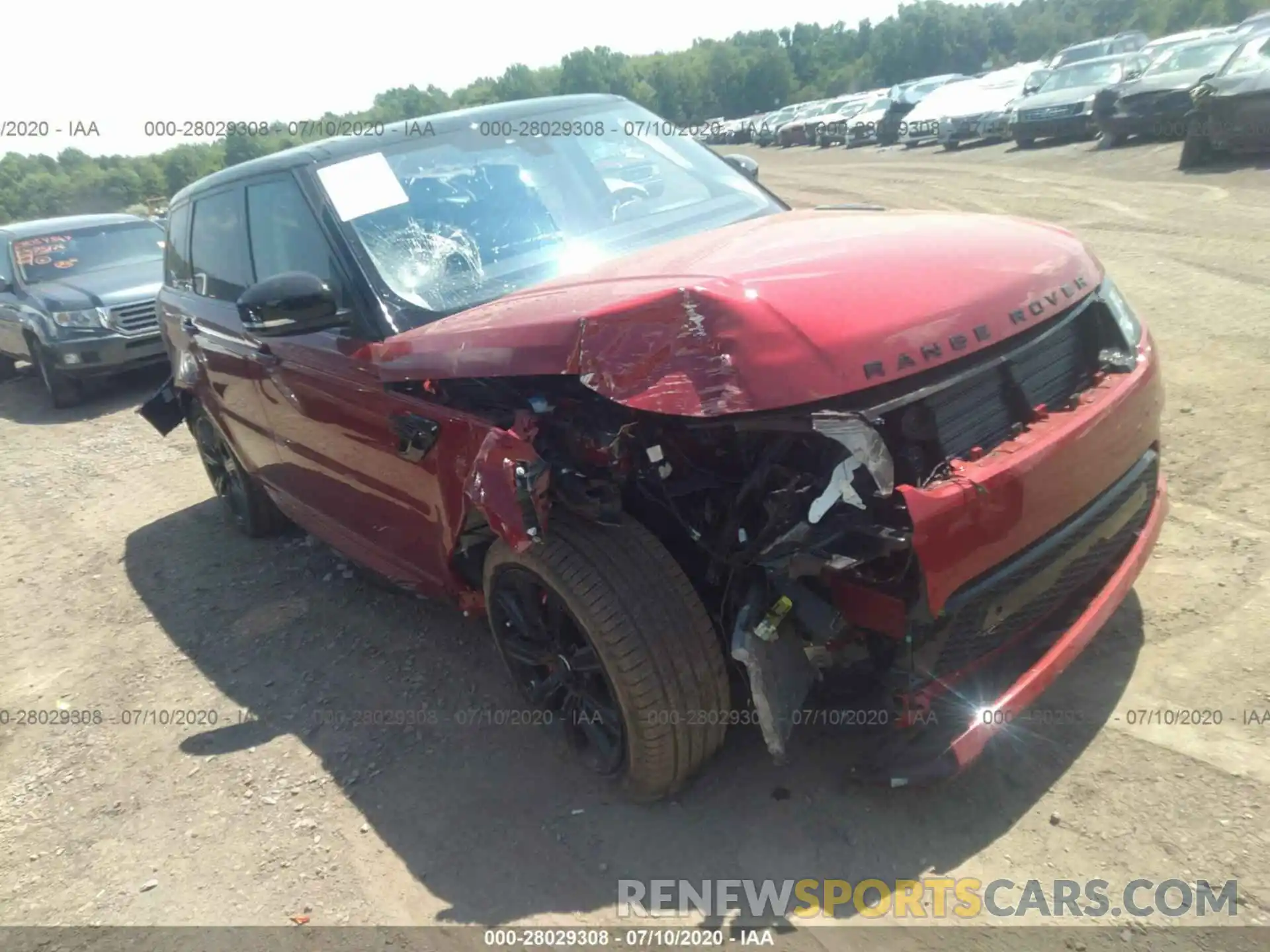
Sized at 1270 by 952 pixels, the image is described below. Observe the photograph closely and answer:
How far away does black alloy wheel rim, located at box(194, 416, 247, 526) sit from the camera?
549 cm

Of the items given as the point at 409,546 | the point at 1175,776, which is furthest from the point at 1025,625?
the point at 409,546

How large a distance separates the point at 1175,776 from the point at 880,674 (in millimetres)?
869

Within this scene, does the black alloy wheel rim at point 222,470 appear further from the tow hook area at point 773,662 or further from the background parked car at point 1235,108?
the background parked car at point 1235,108

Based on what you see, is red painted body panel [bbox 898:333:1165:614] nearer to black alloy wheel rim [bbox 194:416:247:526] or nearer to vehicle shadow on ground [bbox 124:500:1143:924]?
vehicle shadow on ground [bbox 124:500:1143:924]

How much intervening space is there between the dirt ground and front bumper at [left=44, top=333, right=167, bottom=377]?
4.68m

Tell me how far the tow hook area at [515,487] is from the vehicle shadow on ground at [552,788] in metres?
0.93

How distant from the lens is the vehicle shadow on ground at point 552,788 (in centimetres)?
266

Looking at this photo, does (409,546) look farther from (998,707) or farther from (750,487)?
(998,707)

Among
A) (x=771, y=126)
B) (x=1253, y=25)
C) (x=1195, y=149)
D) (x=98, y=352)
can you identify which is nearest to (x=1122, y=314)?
(x=98, y=352)

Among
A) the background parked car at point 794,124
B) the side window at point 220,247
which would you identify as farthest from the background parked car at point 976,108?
the side window at point 220,247

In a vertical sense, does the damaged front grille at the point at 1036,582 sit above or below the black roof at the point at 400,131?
below

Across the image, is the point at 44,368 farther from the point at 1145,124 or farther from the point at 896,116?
the point at 896,116

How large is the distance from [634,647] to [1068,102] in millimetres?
17633

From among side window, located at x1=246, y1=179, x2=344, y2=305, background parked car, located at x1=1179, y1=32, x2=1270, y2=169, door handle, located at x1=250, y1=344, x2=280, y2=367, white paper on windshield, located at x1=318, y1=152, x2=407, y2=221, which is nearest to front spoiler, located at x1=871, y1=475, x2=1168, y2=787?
side window, located at x1=246, y1=179, x2=344, y2=305
